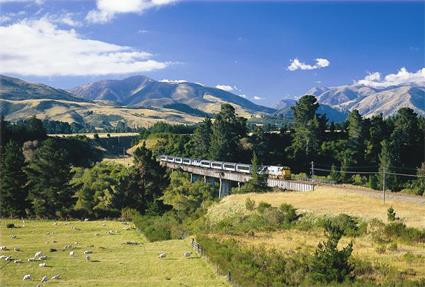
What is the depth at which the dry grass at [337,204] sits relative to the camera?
47812 mm

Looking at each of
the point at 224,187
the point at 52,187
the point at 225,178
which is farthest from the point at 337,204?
the point at 224,187

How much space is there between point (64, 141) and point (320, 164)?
7940 centimetres

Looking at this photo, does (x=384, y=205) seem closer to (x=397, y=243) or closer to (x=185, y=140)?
(x=397, y=243)

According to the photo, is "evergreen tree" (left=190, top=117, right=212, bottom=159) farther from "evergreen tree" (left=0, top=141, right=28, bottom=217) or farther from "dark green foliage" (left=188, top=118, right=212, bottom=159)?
"evergreen tree" (left=0, top=141, right=28, bottom=217)

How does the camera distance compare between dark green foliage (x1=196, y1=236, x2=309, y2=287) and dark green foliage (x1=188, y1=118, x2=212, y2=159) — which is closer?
dark green foliage (x1=196, y1=236, x2=309, y2=287)

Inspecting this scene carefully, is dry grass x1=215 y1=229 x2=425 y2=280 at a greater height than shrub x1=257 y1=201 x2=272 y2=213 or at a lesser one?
lesser

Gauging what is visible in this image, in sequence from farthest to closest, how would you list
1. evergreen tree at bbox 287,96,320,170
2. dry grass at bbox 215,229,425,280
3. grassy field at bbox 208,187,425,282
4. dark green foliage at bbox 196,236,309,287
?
evergreen tree at bbox 287,96,320,170 → grassy field at bbox 208,187,425,282 → dry grass at bbox 215,229,425,280 → dark green foliage at bbox 196,236,309,287

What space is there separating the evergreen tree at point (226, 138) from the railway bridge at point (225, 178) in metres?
8.19

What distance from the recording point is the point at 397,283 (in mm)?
29000

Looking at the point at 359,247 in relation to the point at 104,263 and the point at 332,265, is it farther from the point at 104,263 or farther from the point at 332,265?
the point at 104,263

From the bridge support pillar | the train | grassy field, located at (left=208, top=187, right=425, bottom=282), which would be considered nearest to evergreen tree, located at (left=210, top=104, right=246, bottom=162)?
the train

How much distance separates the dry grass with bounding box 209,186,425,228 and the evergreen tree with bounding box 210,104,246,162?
158ft

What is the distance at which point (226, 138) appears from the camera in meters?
119

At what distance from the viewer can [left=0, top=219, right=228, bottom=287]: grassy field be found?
32.6 m
